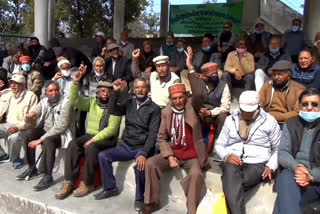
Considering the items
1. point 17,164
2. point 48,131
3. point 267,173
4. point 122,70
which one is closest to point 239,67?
point 122,70

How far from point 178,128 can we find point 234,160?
0.78 meters

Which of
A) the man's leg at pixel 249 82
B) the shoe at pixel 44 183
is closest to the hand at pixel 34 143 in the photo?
the shoe at pixel 44 183

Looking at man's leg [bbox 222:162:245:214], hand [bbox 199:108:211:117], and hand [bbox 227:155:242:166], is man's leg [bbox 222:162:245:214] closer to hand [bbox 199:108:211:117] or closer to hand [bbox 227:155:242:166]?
hand [bbox 227:155:242:166]

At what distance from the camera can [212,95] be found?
525 cm

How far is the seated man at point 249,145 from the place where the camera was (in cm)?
394

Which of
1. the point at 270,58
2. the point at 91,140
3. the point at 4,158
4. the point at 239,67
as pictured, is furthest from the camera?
the point at 239,67

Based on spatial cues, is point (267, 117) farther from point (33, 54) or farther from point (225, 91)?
point (33, 54)

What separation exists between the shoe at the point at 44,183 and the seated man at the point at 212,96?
221 centimetres

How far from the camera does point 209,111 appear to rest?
16.4 feet

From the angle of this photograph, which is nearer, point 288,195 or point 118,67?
point 288,195

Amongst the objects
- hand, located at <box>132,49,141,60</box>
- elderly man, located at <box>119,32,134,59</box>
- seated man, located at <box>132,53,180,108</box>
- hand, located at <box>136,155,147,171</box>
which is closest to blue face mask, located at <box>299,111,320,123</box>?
hand, located at <box>136,155,147,171</box>

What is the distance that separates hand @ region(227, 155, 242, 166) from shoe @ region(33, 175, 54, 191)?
2.61 metres

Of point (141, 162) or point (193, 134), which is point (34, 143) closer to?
point (141, 162)

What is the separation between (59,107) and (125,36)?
541 centimetres
